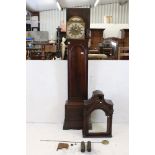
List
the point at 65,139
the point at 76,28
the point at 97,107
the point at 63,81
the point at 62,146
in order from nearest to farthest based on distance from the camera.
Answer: the point at 62,146 < the point at 65,139 < the point at 97,107 < the point at 76,28 < the point at 63,81

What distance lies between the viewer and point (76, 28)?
312 cm

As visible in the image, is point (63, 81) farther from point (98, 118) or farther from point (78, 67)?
point (98, 118)

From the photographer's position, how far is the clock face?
312 centimetres

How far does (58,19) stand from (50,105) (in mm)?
7295

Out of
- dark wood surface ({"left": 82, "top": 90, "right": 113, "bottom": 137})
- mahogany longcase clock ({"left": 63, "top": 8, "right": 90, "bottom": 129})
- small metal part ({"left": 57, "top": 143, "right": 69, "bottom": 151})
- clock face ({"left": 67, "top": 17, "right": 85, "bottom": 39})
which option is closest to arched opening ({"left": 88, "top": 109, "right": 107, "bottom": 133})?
mahogany longcase clock ({"left": 63, "top": 8, "right": 90, "bottom": 129})

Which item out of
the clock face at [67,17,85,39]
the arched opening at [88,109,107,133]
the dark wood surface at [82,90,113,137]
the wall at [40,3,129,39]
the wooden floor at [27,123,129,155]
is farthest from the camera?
the wall at [40,3,129,39]

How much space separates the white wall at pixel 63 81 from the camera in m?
3.39

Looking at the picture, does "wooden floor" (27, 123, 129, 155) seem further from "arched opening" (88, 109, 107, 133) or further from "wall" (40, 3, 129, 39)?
"wall" (40, 3, 129, 39)

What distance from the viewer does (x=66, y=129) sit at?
3.16 metres

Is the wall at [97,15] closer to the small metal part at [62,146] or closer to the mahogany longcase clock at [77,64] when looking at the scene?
the mahogany longcase clock at [77,64]

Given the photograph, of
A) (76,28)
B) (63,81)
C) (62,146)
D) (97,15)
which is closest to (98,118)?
(63,81)

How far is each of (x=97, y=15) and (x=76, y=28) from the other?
23.7 ft
